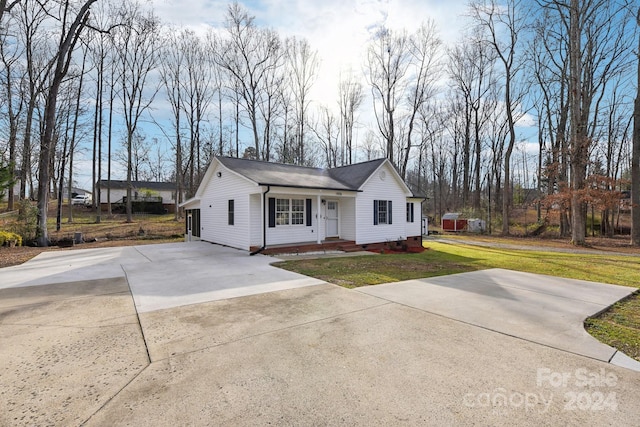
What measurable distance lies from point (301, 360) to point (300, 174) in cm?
1242

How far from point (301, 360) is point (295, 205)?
1002 cm

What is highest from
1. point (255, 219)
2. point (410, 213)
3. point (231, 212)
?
point (231, 212)

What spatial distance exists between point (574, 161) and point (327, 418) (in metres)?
20.9

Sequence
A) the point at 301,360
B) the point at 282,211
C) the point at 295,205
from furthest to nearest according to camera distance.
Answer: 1. the point at 295,205
2. the point at 282,211
3. the point at 301,360

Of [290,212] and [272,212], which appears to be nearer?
[272,212]

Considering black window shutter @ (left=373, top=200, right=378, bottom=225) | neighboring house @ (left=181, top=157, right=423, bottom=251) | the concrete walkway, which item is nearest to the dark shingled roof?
neighboring house @ (left=181, top=157, right=423, bottom=251)

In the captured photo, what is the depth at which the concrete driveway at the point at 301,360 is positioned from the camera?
7.69ft

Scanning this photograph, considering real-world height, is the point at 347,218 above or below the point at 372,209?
below

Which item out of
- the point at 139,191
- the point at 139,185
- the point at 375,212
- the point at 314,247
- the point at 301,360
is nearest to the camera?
the point at 301,360

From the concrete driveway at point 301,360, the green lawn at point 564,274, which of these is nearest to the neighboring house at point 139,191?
the green lawn at point 564,274

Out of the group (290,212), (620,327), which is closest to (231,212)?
(290,212)

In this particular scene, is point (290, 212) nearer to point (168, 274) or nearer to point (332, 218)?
point (332, 218)

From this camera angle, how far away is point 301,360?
3.15 m

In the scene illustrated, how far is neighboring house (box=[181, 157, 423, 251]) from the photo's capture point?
39.6 feet
